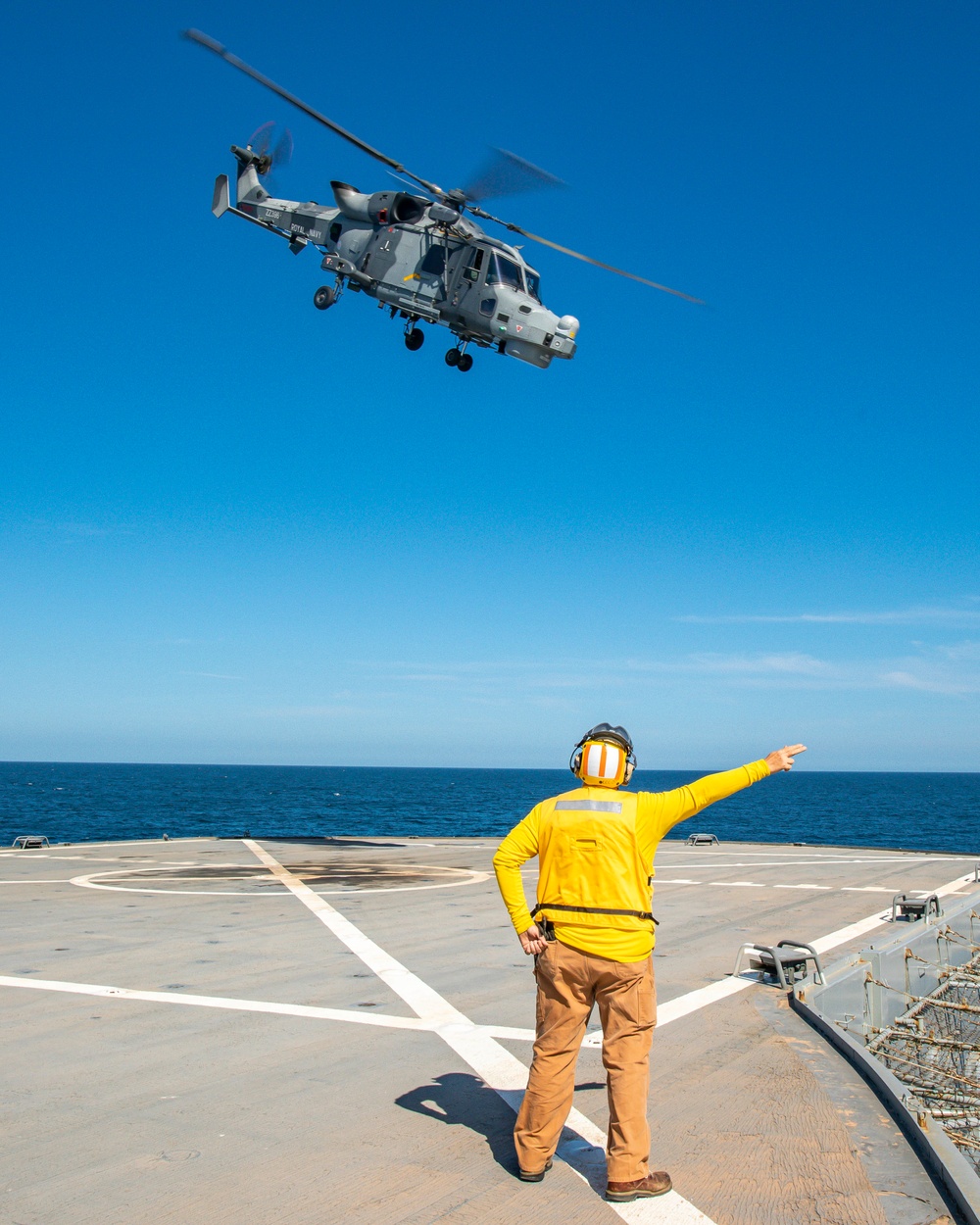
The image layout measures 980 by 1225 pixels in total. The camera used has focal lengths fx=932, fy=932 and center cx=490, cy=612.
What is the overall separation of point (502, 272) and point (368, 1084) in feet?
62.4

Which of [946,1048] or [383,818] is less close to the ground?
[946,1048]

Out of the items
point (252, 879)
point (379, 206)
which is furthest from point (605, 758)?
point (379, 206)

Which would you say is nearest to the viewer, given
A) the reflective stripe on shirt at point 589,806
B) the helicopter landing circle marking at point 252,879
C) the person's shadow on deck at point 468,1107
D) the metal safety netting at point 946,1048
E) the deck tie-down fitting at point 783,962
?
the reflective stripe on shirt at point 589,806

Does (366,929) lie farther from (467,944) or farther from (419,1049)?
(419,1049)

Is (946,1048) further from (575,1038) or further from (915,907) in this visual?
(575,1038)

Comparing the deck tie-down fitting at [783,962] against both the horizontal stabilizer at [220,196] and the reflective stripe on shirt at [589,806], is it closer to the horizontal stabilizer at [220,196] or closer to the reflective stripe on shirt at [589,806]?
the reflective stripe on shirt at [589,806]

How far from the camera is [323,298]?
885 inches

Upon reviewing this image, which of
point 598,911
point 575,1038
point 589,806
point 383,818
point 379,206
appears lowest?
point 383,818

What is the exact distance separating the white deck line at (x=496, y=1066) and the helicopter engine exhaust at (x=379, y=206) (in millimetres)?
16970

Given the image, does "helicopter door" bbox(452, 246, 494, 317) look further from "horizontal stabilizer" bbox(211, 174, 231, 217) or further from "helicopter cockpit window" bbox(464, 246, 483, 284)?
"horizontal stabilizer" bbox(211, 174, 231, 217)

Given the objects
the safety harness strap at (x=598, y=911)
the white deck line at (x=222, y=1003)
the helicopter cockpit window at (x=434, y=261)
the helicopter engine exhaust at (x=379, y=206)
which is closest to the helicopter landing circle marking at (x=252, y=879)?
the white deck line at (x=222, y=1003)

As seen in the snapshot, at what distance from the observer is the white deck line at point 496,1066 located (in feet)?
13.6

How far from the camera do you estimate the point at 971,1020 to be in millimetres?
10656

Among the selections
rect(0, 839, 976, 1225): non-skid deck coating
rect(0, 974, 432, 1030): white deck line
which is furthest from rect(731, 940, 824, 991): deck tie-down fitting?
rect(0, 974, 432, 1030): white deck line
